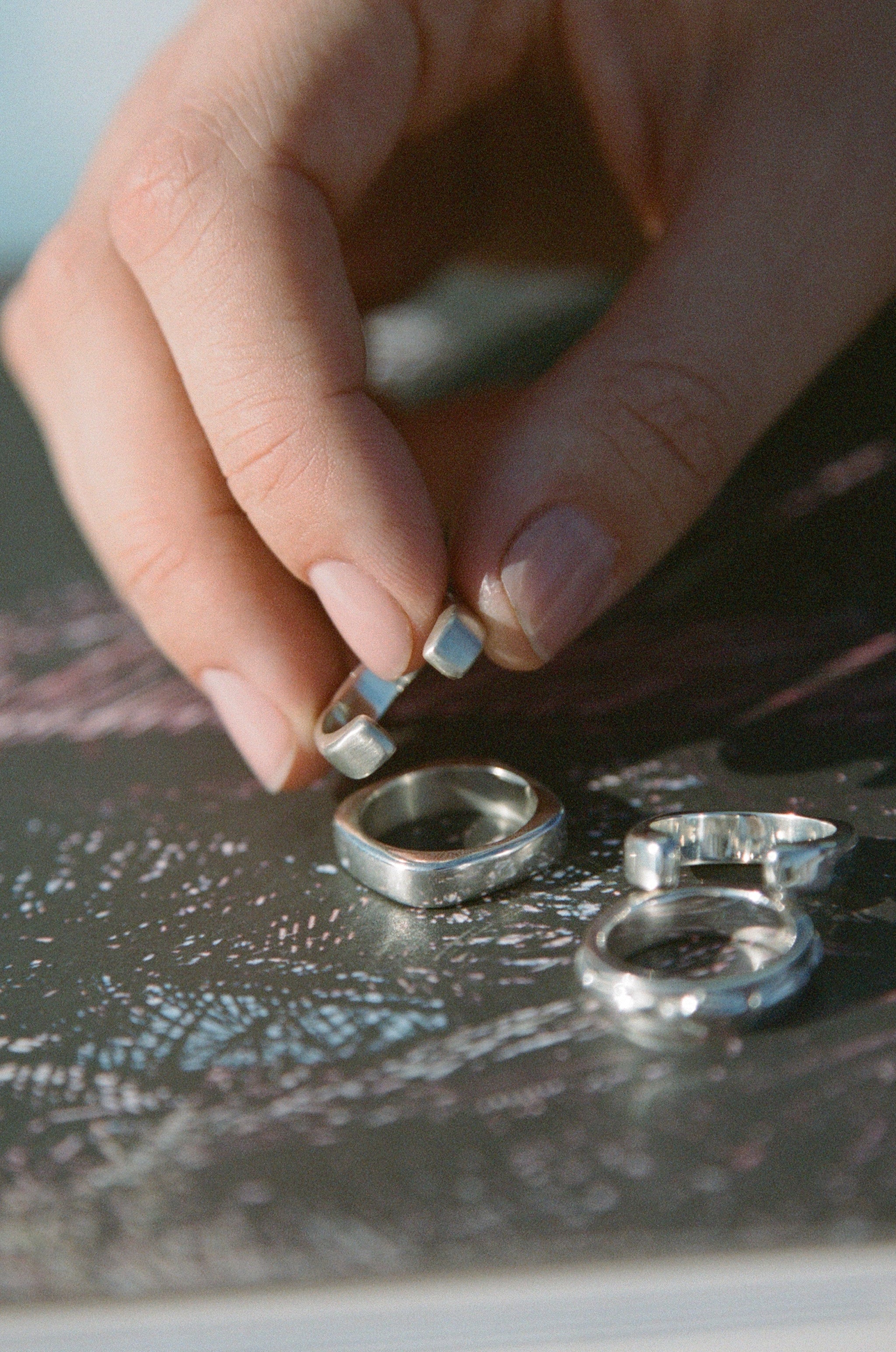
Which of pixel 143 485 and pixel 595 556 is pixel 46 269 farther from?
pixel 595 556

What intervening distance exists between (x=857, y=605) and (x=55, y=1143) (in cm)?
71

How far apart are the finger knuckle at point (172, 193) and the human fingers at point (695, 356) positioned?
23cm

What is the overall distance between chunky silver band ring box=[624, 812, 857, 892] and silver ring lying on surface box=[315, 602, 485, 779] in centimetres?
14

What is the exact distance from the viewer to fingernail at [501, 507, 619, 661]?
27.8 inches

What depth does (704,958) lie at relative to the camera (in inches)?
22.2

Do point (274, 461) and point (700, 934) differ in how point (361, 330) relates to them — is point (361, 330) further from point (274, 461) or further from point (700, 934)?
point (700, 934)

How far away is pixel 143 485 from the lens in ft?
3.10

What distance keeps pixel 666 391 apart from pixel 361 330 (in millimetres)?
192

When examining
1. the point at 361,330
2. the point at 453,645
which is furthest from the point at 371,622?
the point at 361,330

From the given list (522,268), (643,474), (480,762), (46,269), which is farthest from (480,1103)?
(522,268)

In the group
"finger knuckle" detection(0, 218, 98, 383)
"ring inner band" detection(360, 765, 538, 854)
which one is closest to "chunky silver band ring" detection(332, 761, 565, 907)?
"ring inner band" detection(360, 765, 538, 854)

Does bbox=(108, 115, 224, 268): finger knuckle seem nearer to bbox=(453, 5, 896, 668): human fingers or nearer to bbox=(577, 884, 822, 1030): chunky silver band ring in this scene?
bbox=(453, 5, 896, 668): human fingers

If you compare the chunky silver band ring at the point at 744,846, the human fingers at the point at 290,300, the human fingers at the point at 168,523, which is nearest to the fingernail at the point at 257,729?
the human fingers at the point at 168,523

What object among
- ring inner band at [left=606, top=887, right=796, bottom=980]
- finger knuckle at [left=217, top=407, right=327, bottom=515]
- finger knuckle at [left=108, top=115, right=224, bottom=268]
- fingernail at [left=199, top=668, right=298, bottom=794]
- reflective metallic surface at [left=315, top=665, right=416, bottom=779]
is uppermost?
finger knuckle at [left=108, top=115, right=224, bottom=268]
